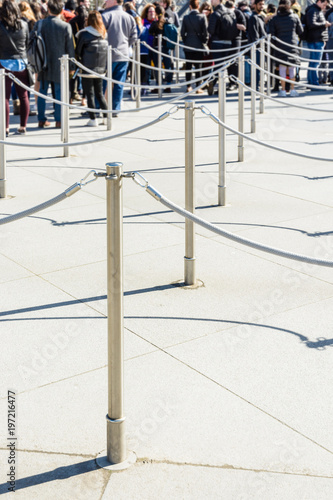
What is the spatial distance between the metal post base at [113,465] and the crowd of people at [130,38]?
8.60 meters

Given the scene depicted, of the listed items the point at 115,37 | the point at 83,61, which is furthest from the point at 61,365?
the point at 115,37

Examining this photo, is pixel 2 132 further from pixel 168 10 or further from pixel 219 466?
pixel 168 10

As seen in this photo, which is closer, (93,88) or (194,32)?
(93,88)

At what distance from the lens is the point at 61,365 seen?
14.2 feet

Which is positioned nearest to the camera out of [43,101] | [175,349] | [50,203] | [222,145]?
[50,203]

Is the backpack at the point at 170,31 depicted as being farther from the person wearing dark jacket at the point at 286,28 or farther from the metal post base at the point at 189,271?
the metal post base at the point at 189,271

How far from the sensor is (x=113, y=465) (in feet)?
A: 11.0

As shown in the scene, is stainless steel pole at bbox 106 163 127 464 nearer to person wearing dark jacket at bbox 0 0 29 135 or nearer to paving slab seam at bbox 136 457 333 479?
paving slab seam at bbox 136 457 333 479

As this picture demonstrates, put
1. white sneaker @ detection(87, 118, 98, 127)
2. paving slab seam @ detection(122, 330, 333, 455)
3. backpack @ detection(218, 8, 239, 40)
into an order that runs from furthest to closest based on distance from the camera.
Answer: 1. backpack @ detection(218, 8, 239, 40)
2. white sneaker @ detection(87, 118, 98, 127)
3. paving slab seam @ detection(122, 330, 333, 455)

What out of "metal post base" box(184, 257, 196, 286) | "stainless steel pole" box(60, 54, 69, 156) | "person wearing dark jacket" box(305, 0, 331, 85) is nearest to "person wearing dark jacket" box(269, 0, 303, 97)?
"person wearing dark jacket" box(305, 0, 331, 85)

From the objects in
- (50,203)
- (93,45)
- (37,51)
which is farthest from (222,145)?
(93,45)

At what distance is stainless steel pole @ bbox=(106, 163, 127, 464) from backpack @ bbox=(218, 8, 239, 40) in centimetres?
1457

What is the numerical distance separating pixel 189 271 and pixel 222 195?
229 cm

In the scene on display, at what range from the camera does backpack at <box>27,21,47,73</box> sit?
1202cm
